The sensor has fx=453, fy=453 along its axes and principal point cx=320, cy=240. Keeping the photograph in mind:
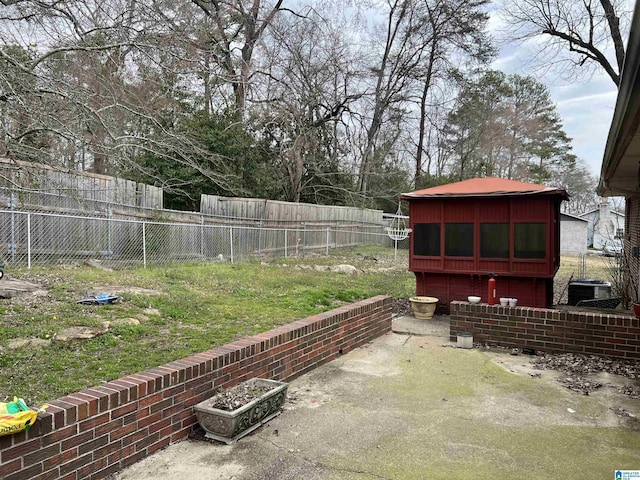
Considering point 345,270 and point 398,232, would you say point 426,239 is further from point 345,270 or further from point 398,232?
point 398,232

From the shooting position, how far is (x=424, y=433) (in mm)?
3205

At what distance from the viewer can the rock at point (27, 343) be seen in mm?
3371

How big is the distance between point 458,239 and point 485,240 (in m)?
0.49

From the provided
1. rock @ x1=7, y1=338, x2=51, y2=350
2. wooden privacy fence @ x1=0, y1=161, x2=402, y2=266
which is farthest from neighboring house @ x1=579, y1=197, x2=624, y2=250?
rock @ x1=7, y1=338, x2=51, y2=350

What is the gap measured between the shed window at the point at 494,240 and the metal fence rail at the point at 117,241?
604 centimetres

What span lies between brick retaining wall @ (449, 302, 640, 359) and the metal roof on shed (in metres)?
2.79

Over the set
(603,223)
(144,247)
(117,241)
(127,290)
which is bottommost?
(127,290)

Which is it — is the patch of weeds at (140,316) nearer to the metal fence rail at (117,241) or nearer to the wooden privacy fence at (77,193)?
the metal fence rail at (117,241)

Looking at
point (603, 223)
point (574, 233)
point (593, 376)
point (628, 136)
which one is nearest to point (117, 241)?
point (593, 376)

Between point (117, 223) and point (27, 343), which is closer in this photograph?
point (27, 343)

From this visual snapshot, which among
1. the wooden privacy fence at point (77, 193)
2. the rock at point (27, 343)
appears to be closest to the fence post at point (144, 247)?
the wooden privacy fence at point (77, 193)

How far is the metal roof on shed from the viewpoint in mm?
7730

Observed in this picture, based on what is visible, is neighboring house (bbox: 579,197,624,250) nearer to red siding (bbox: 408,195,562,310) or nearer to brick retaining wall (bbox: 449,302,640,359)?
red siding (bbox: 408,195,562,310)

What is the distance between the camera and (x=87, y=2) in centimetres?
461
